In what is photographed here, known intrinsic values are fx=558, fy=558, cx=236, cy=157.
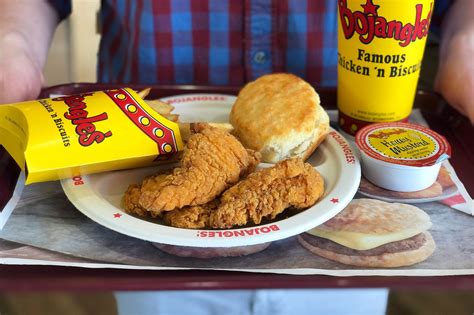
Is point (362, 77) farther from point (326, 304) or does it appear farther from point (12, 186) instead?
point (12, 186)

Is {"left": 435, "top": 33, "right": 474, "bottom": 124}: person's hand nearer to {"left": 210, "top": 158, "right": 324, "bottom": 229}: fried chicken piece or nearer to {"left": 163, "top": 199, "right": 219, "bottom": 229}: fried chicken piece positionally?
{"left": 210, "top": 158, "right": 324, "bottom": 229}: fried chicken piece

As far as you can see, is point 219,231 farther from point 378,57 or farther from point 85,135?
point 378,57

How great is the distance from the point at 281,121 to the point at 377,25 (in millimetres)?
220

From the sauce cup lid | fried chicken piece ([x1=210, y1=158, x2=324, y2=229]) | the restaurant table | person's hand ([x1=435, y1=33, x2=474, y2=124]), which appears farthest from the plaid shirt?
the restaurant table

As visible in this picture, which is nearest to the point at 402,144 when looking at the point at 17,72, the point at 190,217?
the point at 190,217

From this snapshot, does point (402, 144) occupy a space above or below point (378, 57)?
below

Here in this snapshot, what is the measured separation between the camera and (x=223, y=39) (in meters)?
1.23

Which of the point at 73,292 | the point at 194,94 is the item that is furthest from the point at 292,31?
the point at 73,292

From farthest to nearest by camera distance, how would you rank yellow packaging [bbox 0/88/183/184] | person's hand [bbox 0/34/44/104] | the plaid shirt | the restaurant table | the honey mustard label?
the plaid shirt, person's hand [bbox 0/34/44/104], the honey mustard label, yellow packaging [bbox 0/88/183/184], the restaurant table

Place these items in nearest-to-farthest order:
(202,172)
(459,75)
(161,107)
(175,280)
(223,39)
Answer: (175,280) < (202,172) < (161,107) < (459,75) < (223,39)

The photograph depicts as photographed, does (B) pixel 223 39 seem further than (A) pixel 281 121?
Yes

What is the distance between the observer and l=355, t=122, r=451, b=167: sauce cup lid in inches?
33.1

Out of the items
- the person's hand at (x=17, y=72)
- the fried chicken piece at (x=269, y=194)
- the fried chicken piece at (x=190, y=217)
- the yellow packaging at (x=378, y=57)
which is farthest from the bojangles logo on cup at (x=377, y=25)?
the person's hand at (x=17, y=72)

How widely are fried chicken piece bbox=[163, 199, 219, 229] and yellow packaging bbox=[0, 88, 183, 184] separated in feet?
0.39
